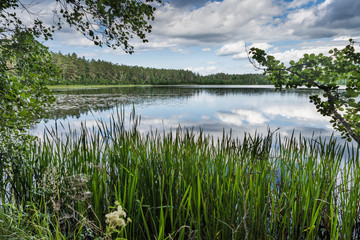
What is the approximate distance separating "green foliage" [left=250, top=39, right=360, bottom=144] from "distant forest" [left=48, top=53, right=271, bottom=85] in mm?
42879

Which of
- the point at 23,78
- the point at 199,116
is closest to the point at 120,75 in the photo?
the point at 199,116

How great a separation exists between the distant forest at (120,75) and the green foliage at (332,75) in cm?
4288

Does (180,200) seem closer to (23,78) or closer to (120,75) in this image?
(23,78)

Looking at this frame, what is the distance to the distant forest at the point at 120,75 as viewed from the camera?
228 feet

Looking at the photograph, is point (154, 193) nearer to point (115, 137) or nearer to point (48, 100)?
point (115, 137)

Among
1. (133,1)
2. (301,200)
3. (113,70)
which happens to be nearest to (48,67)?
(133,1)

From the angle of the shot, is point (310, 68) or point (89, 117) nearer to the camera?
point (310, 68)

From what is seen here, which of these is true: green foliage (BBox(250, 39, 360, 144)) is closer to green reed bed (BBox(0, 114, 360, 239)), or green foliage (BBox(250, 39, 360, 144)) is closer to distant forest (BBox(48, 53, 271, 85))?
green reed bed (BBox(0, 114, 360, 239))

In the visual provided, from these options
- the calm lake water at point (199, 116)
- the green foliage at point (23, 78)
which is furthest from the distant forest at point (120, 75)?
the green foliage at point (23, 78)

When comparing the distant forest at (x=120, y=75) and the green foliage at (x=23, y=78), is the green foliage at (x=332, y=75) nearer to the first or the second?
the green foliage at (x=23, y=78)

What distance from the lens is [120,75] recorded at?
91.4 metres

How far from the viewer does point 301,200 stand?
253cm

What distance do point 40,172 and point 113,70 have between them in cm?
9150

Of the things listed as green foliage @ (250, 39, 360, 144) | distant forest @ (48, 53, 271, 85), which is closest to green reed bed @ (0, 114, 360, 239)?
green foliage @ (250, 39, 360, 144)
